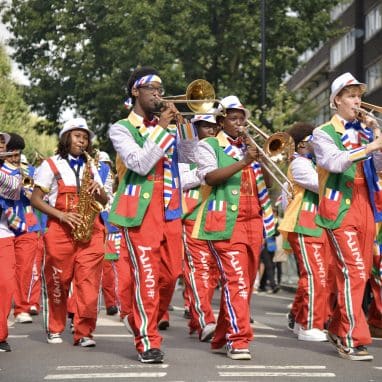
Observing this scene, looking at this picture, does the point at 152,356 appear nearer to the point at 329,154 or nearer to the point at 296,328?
the point at 329,154

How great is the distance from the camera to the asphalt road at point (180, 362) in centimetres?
865

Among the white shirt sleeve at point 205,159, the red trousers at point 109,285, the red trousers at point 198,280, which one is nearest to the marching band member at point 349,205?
the white shirt sleeve at point 205,159

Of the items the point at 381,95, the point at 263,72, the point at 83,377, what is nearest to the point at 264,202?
the point at 83,377

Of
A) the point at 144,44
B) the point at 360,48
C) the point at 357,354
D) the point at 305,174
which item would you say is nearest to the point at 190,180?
the point at 305,174

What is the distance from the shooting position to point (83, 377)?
864 cm

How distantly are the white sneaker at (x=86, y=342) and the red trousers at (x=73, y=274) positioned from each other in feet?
0.12

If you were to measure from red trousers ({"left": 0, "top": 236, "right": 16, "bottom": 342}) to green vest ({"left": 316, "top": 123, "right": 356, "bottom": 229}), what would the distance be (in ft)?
9.02

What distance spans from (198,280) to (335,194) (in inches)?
121

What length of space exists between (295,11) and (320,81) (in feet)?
92.0

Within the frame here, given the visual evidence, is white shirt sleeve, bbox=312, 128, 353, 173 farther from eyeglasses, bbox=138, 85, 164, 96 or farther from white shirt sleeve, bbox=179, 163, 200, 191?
white shirt sleeve, bbox=179, 163, 200, 191

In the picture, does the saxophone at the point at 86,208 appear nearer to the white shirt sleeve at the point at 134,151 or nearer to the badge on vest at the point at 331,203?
the white shirt sleeve at the point at 134,151

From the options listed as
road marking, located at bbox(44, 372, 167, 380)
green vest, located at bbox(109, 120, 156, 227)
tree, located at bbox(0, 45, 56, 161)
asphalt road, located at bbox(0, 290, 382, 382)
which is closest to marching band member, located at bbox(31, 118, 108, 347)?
asphalt road, located at bbox(0, 290, 382, 382)

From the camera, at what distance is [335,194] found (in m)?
9.91

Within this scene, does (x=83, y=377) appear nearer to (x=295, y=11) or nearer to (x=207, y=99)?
(x=207, y=99)
